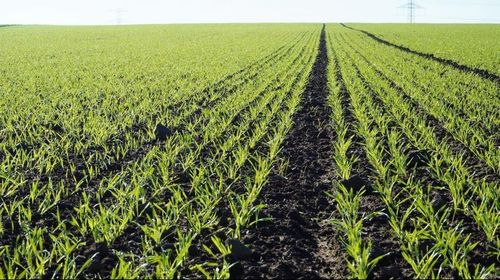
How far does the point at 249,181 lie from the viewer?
4.71 meters

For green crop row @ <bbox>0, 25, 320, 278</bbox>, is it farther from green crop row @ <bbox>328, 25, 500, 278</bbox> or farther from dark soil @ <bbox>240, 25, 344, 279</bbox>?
green crop row @ <bbox>328, 25, 500, 278</bbox>

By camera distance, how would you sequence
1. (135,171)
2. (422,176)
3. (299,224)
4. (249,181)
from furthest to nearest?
(422,176) < (135,171) < (249,181) < (299,224)

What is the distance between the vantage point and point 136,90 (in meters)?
12.1

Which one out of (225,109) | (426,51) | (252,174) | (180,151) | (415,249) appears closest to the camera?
(415,249)

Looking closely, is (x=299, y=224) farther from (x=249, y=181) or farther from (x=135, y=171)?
(x=135, y=171)

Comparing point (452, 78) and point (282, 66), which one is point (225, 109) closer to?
point (452, 78)

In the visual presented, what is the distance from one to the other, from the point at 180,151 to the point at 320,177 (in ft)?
6.04

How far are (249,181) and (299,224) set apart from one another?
681 mm

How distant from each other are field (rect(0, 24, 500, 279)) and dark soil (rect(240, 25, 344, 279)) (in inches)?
0.7

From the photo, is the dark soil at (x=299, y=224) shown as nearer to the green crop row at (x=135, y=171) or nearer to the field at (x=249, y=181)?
the field at (x=249, y=181)

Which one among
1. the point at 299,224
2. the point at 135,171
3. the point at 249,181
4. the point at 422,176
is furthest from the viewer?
the point at 422,176

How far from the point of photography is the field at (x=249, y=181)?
11.4 ft

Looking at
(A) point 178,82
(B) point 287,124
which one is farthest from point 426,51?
(B) point 287,124

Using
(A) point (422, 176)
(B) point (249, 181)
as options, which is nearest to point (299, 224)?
(B) point (249, 181)
